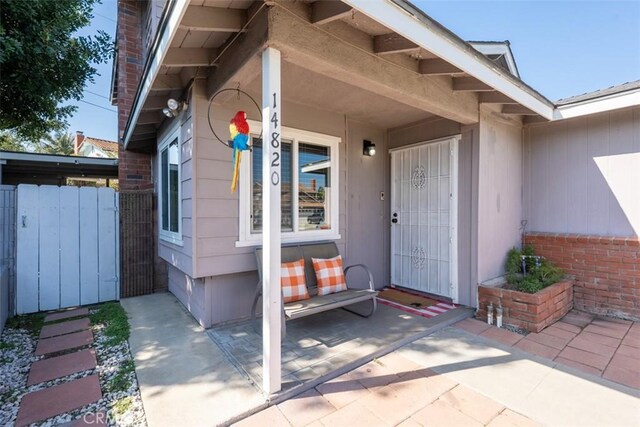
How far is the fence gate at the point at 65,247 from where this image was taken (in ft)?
14.0

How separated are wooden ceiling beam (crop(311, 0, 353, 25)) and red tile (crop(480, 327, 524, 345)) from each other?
343 centimetres

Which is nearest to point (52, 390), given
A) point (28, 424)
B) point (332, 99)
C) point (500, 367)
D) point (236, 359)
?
point (28, 424)

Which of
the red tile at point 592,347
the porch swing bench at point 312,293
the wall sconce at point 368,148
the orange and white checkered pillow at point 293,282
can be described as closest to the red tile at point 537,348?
the red tile at point 592,347

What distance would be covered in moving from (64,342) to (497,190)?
563 centimetres

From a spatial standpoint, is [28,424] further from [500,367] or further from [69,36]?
[69,36]

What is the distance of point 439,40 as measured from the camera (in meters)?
2.45

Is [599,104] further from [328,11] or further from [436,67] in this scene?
[328,11]

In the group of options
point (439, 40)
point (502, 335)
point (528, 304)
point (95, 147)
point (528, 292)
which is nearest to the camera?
point (439, 40)

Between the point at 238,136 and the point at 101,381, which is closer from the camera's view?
the point at 101,381

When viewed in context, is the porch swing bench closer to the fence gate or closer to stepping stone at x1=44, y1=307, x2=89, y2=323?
stepping stone at x1=44, y1=307, x2=89, y2=323

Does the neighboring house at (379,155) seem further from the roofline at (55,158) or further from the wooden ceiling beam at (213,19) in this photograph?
the roofline at (55,158)

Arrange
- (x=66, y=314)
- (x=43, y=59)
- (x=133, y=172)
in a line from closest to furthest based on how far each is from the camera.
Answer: (x=66, y=314)
(x=43, y=59)
(x=133, y=172)

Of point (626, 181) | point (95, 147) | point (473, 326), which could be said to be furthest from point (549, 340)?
point (95, 147)

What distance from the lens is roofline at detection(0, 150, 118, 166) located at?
5215 millimetres
